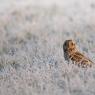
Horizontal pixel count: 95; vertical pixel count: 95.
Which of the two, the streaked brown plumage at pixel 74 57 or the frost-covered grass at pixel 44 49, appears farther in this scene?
the streaked brown plumage at pixel 74 57

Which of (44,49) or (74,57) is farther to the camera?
(44,49)

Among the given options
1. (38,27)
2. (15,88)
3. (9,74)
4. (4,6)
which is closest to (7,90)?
(15,88)

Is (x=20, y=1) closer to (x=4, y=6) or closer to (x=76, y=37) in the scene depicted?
(x=4, y=6)

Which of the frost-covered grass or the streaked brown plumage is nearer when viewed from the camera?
the frost-covered grass
